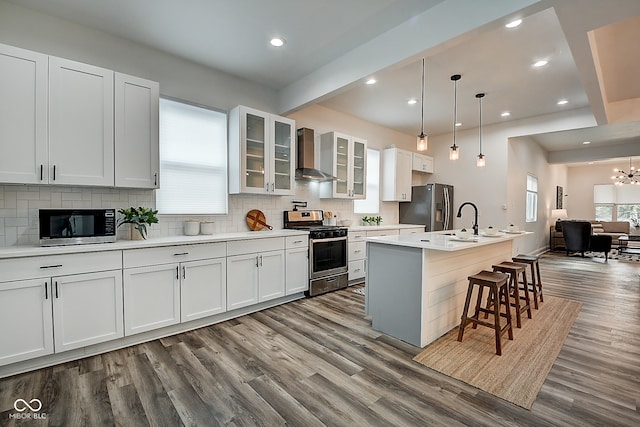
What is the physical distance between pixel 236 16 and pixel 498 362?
3695mm

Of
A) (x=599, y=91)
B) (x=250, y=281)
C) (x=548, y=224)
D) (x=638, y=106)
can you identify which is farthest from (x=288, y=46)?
(x=548, y=224)

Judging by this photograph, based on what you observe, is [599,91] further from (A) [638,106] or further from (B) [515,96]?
(A) [638,106]

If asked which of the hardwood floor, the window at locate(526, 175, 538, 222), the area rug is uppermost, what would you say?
the window at locate(526, 175, 538, 222)

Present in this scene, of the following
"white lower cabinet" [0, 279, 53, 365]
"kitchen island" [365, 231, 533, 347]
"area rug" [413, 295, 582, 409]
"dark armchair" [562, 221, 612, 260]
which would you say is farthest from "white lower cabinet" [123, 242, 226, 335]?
"dark armchair" [562, 221, 612, 260]

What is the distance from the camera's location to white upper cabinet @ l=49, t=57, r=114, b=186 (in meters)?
2.45

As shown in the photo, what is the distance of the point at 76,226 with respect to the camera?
2.51 m

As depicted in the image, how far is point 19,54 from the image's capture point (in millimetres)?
2301

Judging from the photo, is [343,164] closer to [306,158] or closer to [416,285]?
[306,158]

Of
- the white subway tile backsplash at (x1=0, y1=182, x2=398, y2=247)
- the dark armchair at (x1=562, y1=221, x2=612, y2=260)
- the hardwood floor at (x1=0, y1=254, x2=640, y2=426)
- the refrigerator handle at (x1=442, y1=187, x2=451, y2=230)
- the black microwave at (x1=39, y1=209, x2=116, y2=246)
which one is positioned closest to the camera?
the hardwood floor at (x1=0, y1=254, x2=640, y2=426)

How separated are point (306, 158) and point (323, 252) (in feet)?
4.75

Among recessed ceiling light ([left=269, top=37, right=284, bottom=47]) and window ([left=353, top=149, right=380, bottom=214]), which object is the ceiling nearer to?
recessed ceiling light ([left=269, top=37, right=284, bottom=47])

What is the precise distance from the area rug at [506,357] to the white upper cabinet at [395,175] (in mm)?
3263

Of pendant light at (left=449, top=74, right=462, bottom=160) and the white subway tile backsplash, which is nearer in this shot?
the white subway tile backsplash

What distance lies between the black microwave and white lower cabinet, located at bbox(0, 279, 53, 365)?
0.39 meters
